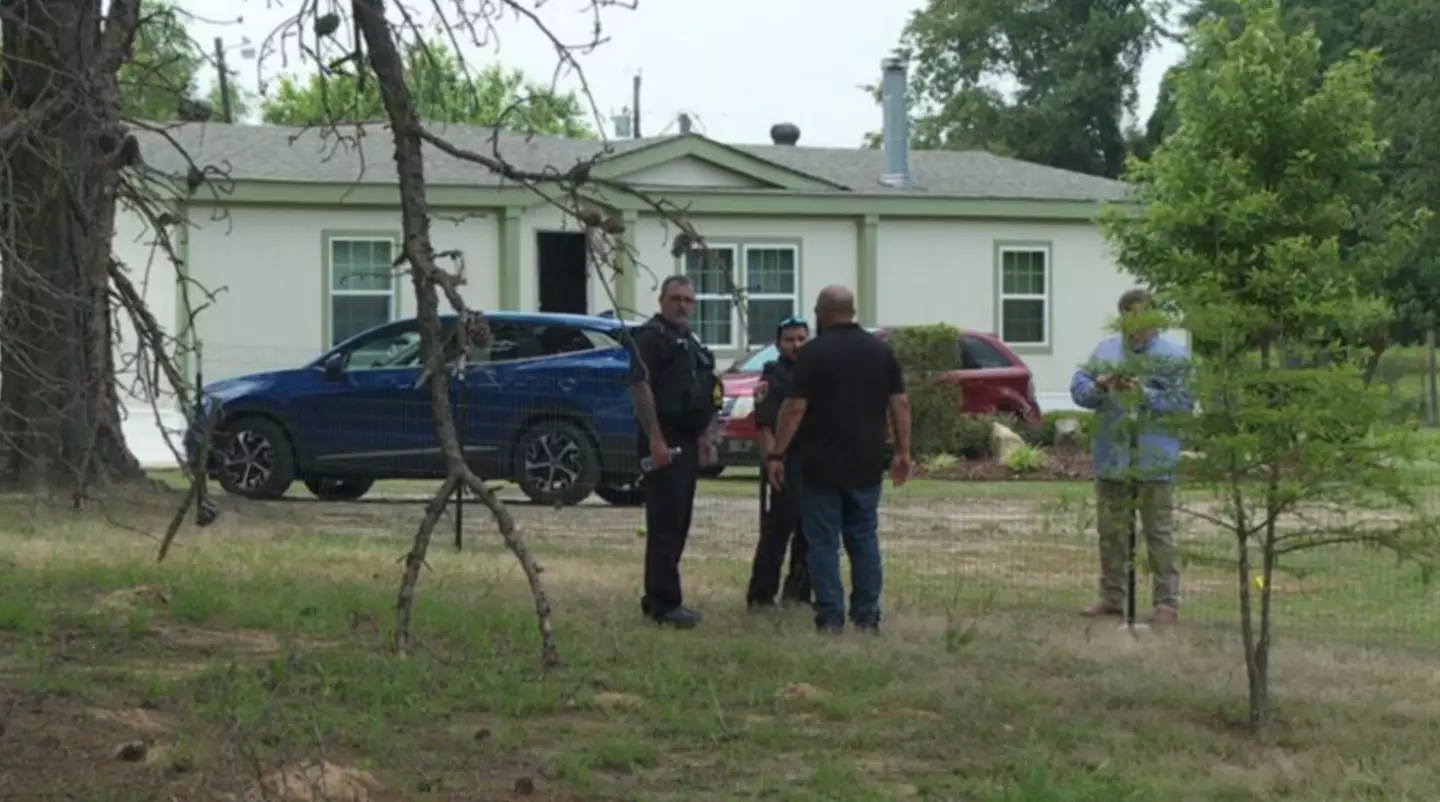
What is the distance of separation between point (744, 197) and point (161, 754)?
21957 mm

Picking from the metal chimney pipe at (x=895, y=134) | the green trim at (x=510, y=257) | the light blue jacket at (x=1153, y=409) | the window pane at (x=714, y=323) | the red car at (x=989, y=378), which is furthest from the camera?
the metal chimney pipe at (x=895, y=134)

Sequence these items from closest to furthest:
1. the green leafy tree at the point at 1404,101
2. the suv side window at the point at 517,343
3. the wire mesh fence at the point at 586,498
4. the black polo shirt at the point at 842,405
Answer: the black polo shirt at the point at 842,405
the wire mesh fence at the point at 586,498
the suv side window at the point at 517,343
the green leafy tree at the point at 1404,101

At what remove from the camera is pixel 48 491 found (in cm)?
1593

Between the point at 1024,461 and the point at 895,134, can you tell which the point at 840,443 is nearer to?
the point at 1024,461

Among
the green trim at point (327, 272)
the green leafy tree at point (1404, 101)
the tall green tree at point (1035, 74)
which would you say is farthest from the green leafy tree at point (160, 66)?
the tall green tree at point (1035, 74)

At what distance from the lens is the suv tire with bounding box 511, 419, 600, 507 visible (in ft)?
55.9

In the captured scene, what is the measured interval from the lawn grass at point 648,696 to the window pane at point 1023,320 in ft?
58.9

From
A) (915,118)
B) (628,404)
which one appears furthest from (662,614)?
(915,118)

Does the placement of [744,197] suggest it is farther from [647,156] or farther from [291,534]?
[291,534]

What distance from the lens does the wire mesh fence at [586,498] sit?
40.9 feet

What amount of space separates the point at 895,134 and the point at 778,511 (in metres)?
21.2

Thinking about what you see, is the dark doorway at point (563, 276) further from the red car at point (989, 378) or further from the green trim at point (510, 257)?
the red car at point (989, 378)

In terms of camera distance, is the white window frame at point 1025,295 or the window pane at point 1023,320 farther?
the window pane at point 1023,320

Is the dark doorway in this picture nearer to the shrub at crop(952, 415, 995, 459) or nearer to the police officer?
the shrub at crop(952, 415, 995, 459)
